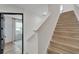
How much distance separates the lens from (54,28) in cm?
161

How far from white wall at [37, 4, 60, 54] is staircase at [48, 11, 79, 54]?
0.06 meters

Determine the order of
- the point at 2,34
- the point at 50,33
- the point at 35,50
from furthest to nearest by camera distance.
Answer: the point at 50,33 < the point at 35,50 < the point at 2,34

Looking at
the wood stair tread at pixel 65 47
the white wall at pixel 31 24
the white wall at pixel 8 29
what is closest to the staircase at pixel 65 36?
the wood stair tread at pixel 65 47

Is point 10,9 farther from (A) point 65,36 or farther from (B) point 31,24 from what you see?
(A) point 65,36

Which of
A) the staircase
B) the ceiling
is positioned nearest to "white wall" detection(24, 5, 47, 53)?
the ceiling

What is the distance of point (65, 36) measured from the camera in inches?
61.2

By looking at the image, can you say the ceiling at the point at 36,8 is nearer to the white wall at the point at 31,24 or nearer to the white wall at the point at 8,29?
the white wall at the point at 31,24

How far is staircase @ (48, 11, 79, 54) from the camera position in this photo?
1.51 metres

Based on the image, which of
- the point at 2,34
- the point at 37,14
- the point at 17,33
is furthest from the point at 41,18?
the point at 2,34

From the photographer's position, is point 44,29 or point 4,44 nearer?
point 4,44

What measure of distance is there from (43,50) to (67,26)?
0.46 metres

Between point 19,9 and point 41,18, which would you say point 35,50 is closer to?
point 41,18

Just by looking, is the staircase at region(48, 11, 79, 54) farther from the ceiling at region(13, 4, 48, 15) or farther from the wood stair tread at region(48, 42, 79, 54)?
the ceiling at region(13, 4, 48, 15)

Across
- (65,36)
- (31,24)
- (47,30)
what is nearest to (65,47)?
(65,36)
